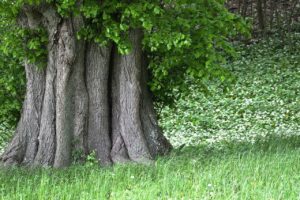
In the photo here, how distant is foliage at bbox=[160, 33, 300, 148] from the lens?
14125 millimetres

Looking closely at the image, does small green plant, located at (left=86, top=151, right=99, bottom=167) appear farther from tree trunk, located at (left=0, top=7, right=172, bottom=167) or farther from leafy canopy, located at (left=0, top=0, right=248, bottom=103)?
leafy canopy, located at (left=0, top=0, right=248, bottom=103)

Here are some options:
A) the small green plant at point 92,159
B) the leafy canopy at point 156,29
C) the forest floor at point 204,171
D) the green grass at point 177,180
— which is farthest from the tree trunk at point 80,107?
the green grass at point 177,180

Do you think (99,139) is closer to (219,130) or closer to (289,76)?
(219,130)

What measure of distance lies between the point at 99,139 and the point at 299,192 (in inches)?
174

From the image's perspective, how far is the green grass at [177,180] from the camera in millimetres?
6512

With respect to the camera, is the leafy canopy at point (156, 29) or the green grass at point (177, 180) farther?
the leafy canopy at point (156, 29)

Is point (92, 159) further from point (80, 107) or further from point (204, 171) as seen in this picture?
point (204, 171)

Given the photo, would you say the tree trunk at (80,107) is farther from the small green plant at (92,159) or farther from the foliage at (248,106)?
the foliage at (248,106)

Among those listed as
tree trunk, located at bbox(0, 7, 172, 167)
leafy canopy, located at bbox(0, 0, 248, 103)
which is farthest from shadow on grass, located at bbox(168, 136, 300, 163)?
leafy canopy, located at bbox(0, 0, 248, 103)

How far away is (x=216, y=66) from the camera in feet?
31.7

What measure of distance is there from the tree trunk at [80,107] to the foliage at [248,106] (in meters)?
2.12

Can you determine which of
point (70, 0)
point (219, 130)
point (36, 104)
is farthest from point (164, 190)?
point (219, 130)

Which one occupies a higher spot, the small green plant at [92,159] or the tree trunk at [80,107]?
the tree trunk at [80,107]

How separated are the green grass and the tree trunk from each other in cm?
77
